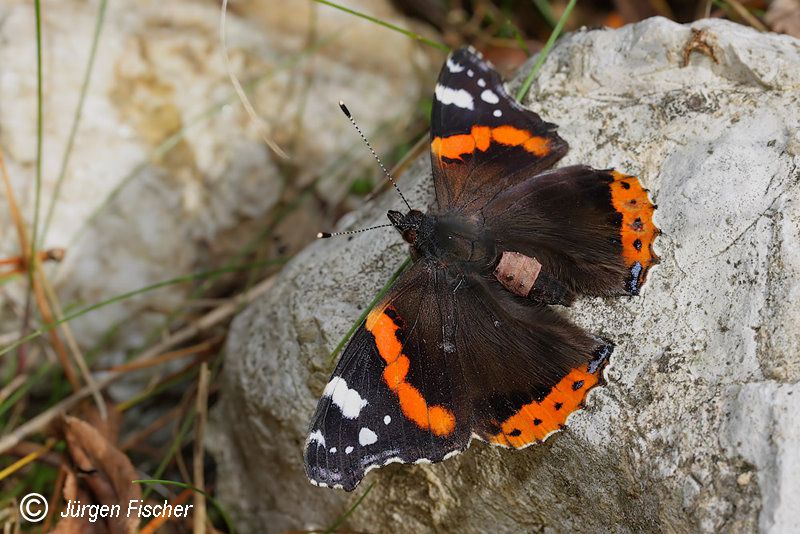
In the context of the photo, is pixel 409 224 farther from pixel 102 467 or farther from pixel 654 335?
pixel 102 467

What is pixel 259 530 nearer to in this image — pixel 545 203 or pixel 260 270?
pixel 260 270

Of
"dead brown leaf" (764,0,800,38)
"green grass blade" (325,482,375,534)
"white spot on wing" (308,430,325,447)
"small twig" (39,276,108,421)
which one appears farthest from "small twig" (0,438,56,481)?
"dead brown leaf" (764,0,800,38)

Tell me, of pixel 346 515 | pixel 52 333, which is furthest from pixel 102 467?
pixel 346 515

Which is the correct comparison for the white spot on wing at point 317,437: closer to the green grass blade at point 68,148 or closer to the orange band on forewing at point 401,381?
the orange band on forewing at point 401,381

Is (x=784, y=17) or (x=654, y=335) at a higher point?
(x=784, y=17)

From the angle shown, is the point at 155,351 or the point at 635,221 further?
the point at 155,351

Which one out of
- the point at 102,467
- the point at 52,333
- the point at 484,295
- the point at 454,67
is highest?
the point at 52,333

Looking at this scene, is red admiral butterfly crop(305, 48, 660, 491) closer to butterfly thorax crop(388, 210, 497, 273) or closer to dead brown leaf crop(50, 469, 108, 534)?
butterfly thorax crop(388, 210, 497, 273)

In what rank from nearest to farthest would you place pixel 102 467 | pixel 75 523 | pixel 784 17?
pixel 75 523, pixel 102 467, pixel 784 17
